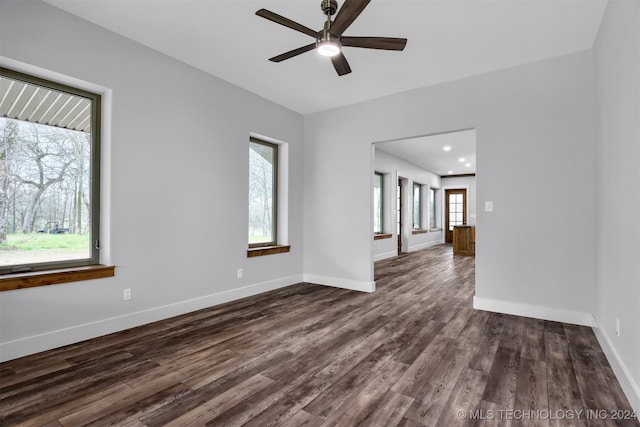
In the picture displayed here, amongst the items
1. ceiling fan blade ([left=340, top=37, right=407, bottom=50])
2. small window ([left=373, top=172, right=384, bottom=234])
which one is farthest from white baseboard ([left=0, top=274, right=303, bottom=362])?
small window ([left=373, top=172, right=384, bottom=234])

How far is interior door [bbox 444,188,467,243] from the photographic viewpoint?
12.7 meters

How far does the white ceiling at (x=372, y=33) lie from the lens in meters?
2.68

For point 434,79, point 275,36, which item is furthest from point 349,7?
point 434,79

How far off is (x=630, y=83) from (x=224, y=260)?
4.03 meters

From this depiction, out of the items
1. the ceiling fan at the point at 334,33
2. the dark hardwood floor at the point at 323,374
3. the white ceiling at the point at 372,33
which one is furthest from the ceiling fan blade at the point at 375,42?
the dark hardwood floor at the point at 323,374

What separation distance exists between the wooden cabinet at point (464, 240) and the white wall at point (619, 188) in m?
5.98

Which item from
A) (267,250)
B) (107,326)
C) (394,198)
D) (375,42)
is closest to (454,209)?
(394,198)

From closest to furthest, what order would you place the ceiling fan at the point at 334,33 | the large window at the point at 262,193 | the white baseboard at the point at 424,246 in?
the ceiling fan at the point at 334,33 < the large window at the point at 262,193 < the white baseboard at the point at 424,246

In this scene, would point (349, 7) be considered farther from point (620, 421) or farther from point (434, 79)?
point (620, 421)

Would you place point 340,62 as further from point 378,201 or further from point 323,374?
point 378,201

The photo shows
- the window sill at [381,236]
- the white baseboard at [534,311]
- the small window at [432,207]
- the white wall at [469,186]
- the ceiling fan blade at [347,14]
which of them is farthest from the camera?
the small window at [432,207]

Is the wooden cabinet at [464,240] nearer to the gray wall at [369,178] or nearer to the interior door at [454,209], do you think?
the interior door at [454,209]

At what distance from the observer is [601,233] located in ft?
9.61

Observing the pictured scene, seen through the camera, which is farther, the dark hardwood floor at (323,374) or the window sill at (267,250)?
the window sill at (267,250)
